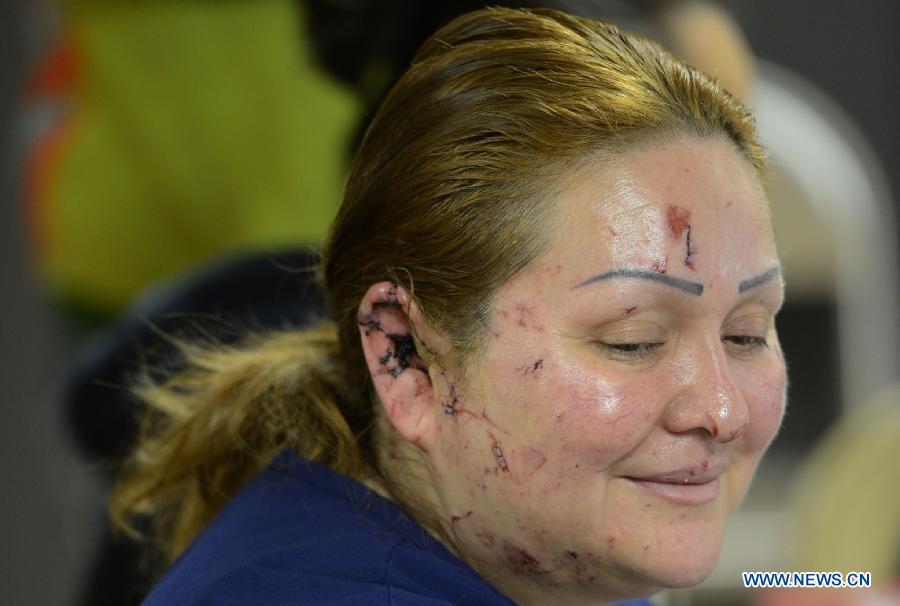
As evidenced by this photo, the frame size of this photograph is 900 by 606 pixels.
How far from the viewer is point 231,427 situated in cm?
121

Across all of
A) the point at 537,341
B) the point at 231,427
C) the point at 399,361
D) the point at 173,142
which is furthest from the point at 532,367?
the point at 173,142

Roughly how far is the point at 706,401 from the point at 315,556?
12.5 inches

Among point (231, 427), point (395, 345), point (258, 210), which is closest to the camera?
point (395, 345)

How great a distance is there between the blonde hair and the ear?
0.02m

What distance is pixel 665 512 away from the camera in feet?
3.30

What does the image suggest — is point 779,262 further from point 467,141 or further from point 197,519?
point 197,519

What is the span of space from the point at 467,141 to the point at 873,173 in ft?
6.76

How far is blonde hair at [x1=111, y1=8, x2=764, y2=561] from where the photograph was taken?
40.0 inches

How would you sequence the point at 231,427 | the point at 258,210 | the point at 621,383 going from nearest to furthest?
the point at 621,383 < the point at 231,427 < the point at 258,210

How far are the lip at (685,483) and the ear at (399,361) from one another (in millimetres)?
171

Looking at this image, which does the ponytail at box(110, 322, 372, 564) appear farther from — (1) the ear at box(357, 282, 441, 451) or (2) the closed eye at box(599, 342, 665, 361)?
(2) the closed eye at box(599, 342, 665, 361)

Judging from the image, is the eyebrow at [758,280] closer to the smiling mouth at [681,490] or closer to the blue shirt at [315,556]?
the smiling mouth at [681,490]

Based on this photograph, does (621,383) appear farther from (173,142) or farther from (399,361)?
(173,142)

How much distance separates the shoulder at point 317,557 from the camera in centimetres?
98
